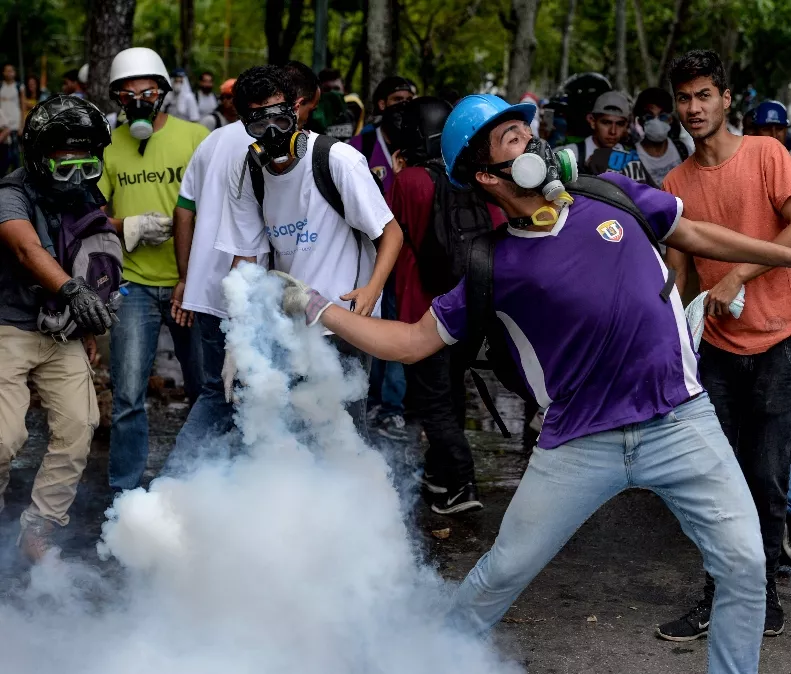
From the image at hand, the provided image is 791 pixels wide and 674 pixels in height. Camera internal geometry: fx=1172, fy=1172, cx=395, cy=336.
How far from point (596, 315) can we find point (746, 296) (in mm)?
1374

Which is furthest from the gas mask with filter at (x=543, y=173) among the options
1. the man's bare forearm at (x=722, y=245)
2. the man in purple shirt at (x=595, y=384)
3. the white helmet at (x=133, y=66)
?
the white helmet at (x=133, y=66)

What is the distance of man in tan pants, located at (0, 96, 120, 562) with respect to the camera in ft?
15.4

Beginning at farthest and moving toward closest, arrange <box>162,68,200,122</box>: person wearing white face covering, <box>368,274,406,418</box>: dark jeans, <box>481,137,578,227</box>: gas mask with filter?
<box>162,68,200,122</box>: person wearing white face covering, <box>368,274,406,418</box>: dark jeans, <box>481,137,578,227</box>: gas mask with filter

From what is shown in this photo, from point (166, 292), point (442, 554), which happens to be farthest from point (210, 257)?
point (442, 554)

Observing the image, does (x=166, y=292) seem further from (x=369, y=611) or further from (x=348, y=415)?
(x=369, y=611)

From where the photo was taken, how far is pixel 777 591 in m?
4.84

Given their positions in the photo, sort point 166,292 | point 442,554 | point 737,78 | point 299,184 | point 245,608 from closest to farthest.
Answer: point 245,608 < point 299,184 < point 442,554 < point 166,292 < point 737,78

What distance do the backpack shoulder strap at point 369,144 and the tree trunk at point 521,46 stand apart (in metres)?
9.38

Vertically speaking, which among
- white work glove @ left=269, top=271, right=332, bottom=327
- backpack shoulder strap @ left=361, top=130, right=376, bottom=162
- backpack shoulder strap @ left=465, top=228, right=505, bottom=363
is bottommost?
backpack shoulder strap @ left=361, top=130, right=376, bottom=162

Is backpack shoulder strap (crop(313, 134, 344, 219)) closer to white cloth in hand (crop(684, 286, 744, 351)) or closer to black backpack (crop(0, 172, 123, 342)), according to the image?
black backpack (crop(0, 172, 123, 342))

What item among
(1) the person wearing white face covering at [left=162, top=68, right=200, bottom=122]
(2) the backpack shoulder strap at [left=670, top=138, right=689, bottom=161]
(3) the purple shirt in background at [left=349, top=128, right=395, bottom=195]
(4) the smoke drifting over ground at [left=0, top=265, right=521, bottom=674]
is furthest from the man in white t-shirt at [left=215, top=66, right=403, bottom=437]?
(1) the person wearing white face covering at [left=162, top=68, right=200, bottom=122]

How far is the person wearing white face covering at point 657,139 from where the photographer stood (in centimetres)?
748

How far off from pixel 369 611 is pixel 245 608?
0.40 meters

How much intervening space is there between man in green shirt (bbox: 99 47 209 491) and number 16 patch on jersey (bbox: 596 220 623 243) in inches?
110
